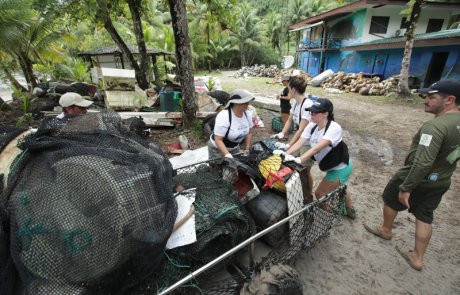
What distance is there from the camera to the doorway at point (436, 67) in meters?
13.0

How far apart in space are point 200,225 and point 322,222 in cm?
124

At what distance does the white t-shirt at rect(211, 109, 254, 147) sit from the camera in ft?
10.0

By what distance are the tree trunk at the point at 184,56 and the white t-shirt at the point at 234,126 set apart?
2.75m

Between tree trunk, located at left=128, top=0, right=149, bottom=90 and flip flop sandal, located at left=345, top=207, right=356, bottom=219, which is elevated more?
tree trunk, located at left=128, top=0, right=149, bottom=90

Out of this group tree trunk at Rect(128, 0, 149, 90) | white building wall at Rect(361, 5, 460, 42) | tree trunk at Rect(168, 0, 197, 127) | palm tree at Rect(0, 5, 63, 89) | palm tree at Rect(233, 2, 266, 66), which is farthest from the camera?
palm tree at Rect(233, 2, 266, 66)

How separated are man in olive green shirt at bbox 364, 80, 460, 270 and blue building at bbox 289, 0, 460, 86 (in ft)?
37.6

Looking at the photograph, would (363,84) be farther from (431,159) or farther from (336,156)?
(431,159)

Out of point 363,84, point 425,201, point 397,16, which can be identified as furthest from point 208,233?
point 397,16

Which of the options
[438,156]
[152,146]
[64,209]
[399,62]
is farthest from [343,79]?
[64,209]

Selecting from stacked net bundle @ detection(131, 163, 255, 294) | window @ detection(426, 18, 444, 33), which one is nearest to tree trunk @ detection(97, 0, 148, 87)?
stacked net bundle @ detection(131, 163, 255, 294)

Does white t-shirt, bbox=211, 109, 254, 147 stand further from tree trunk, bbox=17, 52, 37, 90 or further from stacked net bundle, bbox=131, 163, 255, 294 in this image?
tree trunk, bbox=17, 52, 37, 90

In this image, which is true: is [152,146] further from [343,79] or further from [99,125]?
[343,79]

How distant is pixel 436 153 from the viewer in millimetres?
1956

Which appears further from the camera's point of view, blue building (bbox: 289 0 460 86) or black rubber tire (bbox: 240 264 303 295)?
blue building (bbox: 289 0 460 86)
